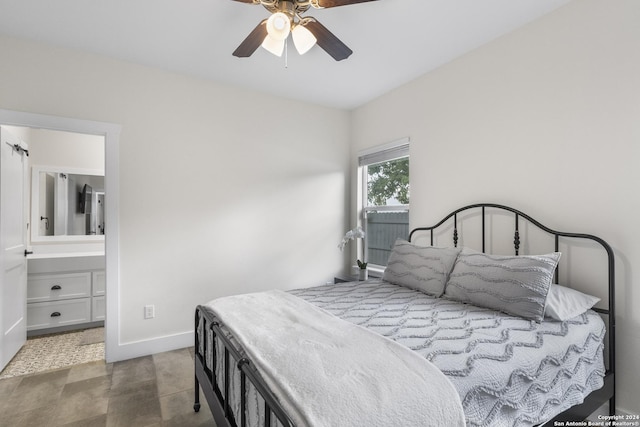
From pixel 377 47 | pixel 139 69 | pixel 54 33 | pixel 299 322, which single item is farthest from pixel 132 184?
pixel 377 47

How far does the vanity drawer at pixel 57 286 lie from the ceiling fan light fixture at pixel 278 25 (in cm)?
341

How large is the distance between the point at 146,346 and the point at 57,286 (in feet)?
4.68

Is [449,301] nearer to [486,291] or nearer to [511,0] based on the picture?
[486,291]

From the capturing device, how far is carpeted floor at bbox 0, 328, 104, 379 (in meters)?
2.64

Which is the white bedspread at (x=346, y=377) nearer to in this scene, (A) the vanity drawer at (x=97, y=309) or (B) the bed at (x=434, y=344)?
(B) the bed at (x=434, y=344)

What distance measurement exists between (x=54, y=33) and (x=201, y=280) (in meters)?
2.26

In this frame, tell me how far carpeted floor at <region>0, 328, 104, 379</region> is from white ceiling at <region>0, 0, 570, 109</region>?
258 cm

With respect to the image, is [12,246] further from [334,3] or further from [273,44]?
[334,3]

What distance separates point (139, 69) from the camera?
287 centimetres

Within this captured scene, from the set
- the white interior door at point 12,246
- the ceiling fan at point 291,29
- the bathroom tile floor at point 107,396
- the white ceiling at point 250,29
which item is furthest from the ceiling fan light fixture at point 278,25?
the white interior door at point 12,246

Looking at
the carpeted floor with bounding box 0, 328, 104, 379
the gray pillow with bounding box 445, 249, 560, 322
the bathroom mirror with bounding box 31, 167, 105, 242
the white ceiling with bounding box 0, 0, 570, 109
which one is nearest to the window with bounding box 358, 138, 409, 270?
the white ceiling with bounding box 0, 0, 570, 109

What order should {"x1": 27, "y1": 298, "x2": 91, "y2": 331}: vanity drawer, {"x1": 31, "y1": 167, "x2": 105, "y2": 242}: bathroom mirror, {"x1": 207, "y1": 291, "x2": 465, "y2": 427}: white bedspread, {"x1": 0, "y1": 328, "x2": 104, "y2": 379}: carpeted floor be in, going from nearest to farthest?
1. {"x1": 207, "y1": 291, "x2": 465, "y2": 427}: white bedspread
2. {"x1": 0, "y1": 328, "x2": 104, "y2": 379}: carpeted floor
3. {"x1": 27, "y1": 298, "x2": 91, "y2": 331}: vanity drawer
4. {"x1": 31, "y1": 167, "x2": 105, "y2": 242}: bathroom mirror

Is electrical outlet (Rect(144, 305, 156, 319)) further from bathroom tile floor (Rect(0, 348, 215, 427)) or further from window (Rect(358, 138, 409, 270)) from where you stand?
window (Rect(358, 138, 409, 270))

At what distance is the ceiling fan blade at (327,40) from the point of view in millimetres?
1805
